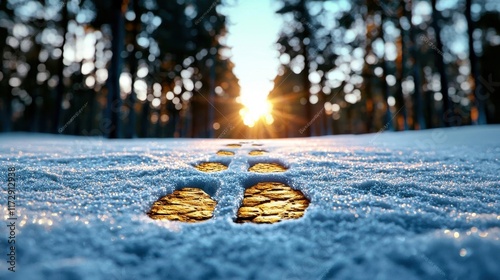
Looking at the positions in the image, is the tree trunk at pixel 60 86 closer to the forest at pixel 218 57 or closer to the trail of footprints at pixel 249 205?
the forest at pixel 218 57

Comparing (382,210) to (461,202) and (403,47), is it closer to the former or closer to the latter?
(461,202)

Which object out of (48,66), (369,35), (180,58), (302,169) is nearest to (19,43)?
(48,66)

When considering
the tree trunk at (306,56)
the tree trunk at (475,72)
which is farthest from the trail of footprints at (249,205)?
the tree trunk at (306,56)

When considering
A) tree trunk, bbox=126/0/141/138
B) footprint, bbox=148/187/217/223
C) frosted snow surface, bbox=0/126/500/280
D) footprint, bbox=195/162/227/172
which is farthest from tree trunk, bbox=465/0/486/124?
tree trunk, bbox=126/0/141/138

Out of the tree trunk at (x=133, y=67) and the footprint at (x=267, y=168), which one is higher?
the tree trunk at (x=133, y=67)

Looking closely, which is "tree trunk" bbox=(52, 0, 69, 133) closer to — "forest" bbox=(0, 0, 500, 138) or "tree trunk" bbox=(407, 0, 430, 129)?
"forest" bbox=(0, 0, 500, 138)
